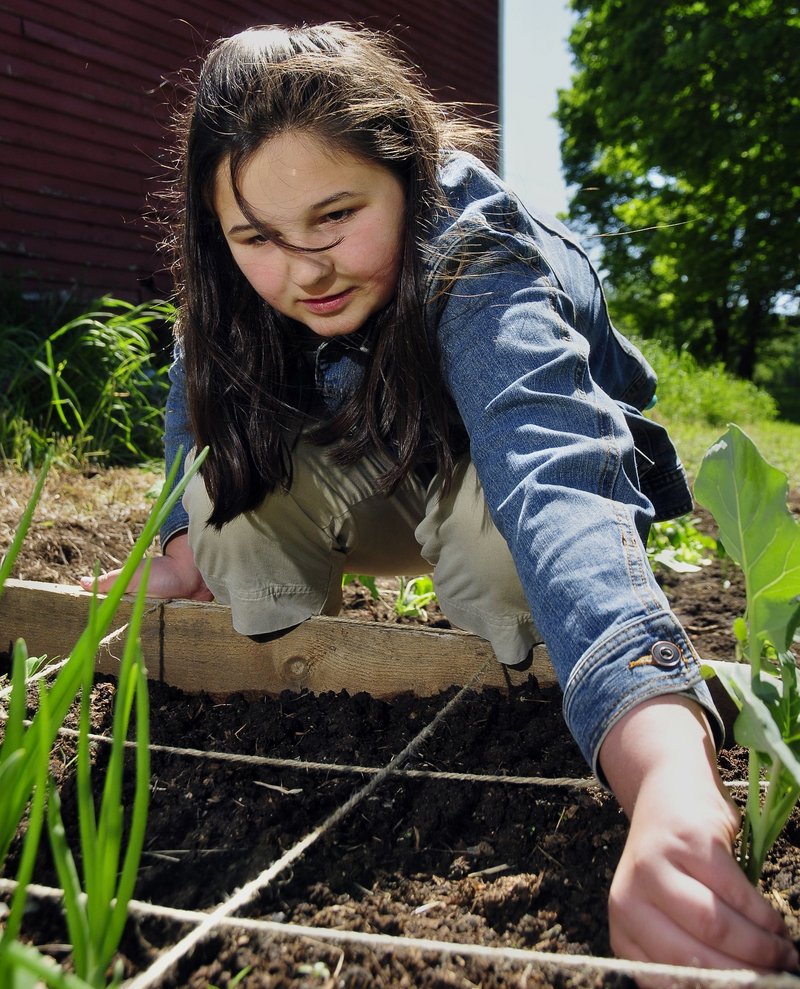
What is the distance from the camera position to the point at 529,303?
1.28m

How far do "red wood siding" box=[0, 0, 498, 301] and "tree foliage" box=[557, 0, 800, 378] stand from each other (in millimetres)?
7369

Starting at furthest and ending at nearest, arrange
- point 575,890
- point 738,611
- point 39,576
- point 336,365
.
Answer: point 738,611, point 39,576, point 336,365, point 575,890

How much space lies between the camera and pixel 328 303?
1.41 metres

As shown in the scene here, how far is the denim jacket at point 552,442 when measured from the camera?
35.9 inches

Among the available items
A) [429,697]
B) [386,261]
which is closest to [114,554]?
[429,697]

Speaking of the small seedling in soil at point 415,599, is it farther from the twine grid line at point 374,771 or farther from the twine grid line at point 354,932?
the twine grid line at point 374,771

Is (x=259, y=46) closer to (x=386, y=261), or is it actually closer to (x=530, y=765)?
(x=386, y=261)

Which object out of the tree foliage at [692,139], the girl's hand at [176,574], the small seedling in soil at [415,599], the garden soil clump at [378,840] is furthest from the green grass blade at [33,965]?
the tree foliage at [692,139]

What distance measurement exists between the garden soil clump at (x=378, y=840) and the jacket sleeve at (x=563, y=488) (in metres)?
0.22

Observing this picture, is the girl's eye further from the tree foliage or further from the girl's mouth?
the tree foliage

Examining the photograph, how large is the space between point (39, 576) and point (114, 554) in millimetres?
287

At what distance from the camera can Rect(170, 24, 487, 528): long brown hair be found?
131 cm

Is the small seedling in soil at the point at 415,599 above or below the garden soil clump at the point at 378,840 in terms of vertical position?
below

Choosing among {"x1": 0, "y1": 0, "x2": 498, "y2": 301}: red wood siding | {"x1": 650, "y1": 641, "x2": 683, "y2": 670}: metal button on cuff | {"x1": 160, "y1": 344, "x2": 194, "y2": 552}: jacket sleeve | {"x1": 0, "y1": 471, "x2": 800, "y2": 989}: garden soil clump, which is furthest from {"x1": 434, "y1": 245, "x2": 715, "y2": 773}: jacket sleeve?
{"x1": 0, "y1": 0, "x2": 498, "y2": 301}: red wood siding
